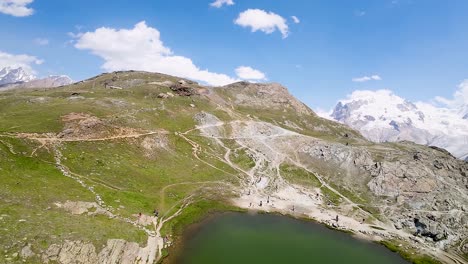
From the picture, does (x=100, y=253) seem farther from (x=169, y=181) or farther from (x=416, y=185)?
(x=416, y=185)

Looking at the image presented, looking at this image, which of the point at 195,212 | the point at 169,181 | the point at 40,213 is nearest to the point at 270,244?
the point at 195,212

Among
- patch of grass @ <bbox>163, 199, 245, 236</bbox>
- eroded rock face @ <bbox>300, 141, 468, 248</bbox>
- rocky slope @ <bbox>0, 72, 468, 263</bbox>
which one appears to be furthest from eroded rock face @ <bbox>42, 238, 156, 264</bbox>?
eroded rock face @ <bbox>300, 141, 468, 248</bbox>

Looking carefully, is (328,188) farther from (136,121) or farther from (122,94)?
(122,94)

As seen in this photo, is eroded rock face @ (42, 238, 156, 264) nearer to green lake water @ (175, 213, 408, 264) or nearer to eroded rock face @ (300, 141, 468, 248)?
green lake water @ (175, 213, 408, 264)

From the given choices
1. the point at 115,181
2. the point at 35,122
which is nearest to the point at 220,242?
the point at 115,181

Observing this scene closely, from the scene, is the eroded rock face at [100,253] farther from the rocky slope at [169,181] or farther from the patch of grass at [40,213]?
the patch of grass at [40,213]

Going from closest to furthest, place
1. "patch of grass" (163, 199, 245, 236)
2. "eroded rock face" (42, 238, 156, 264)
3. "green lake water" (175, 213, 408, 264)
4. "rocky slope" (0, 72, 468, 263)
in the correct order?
"eroded rock face" (42, 238, 156, 264), "rocky slope" (0, 72, 468, 263), "green lake water" (175, 213, 408, 264), "patch of grass" (163, 199, 245, 236)
